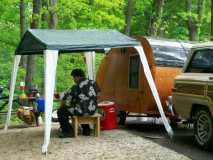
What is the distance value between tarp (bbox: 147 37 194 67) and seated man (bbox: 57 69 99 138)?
206 cm

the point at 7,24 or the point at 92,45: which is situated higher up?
the point at 7,24

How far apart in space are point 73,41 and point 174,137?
10.9ft

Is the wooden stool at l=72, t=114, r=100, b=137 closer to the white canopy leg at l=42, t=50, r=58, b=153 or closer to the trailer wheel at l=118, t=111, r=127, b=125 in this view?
the white canopy leg at l=42, t=50, r=58, b=153

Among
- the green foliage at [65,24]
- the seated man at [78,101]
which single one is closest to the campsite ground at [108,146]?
the seated man at [78,101]

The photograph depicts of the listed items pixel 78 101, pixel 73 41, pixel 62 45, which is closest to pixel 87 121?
pixel 78 101

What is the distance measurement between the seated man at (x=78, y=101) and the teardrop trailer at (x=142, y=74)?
165 cm

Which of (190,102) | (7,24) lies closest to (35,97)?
(190,102)

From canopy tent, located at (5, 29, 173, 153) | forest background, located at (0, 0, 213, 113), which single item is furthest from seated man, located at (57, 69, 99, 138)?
forest background, located at (0, 0, 213, 113)

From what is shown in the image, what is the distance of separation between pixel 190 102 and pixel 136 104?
108 inches

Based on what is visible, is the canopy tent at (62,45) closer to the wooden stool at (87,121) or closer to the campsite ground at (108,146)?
the campsite ground at (108,146)

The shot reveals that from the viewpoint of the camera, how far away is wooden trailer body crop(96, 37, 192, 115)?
507 inches

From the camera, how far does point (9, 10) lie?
27.6 m

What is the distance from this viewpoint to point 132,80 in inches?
540

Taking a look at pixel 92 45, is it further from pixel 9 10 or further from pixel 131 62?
pixel 9 10
